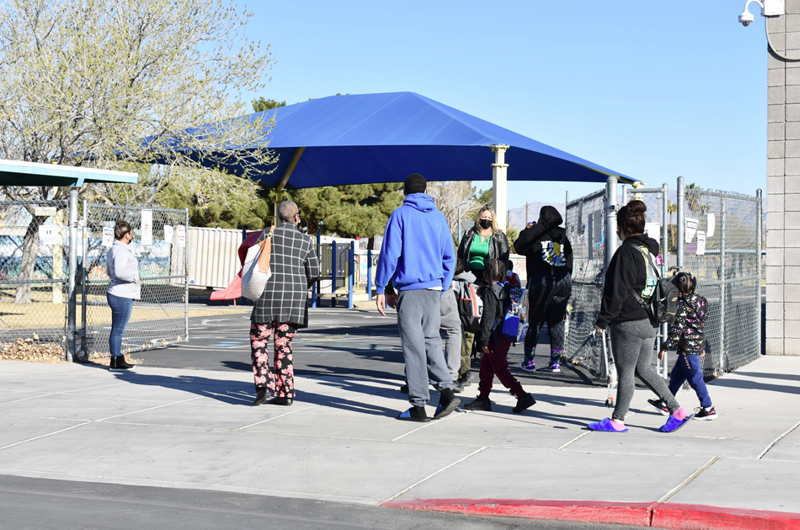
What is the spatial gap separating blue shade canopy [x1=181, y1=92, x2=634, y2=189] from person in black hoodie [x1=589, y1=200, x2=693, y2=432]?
11891 mm

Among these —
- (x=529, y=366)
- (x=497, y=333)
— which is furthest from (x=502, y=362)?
(x=529, y=366)

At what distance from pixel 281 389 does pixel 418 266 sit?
194cm

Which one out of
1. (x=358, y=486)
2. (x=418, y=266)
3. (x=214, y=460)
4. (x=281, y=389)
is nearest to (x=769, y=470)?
(x=358, y=486)

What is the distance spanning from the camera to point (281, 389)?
8461 mm

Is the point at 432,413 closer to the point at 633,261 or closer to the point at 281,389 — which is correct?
the point at 281,389

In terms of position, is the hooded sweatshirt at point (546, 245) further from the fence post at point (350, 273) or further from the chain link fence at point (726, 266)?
the fence post at point (350, 273)

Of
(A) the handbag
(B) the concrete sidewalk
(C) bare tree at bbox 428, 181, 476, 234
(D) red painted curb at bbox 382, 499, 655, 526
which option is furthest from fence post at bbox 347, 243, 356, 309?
(C) bare tree at bbox 428, 181, 476, 234

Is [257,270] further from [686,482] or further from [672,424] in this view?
[686,482]

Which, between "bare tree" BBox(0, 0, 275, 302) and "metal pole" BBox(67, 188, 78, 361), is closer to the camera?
"metal pole" BBox(67, 188, 78, 361)

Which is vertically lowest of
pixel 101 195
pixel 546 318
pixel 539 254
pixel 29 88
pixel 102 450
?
pixel 102 450

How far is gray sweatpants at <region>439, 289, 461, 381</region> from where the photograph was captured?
858 cm

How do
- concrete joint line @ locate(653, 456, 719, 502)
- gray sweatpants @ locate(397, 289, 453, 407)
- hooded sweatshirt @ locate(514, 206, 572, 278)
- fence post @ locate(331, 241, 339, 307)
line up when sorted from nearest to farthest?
concrete joint line @ locate(653, 456, 719, 502)
gray sweatpants @ locate(397, 289, 453, 407)
hooded sweatshirt @ locate(514, 206, 572, 278)
fence post @ locate(331, 241, 339, 307)

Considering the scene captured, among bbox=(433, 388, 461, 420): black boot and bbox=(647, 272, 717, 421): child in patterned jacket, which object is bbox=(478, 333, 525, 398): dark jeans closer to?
bbox=(433, 388, 461, 420): black boot

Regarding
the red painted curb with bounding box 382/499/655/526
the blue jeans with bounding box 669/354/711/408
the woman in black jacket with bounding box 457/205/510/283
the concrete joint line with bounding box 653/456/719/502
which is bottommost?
the red painted curb with bounding box 382/499/655/526
